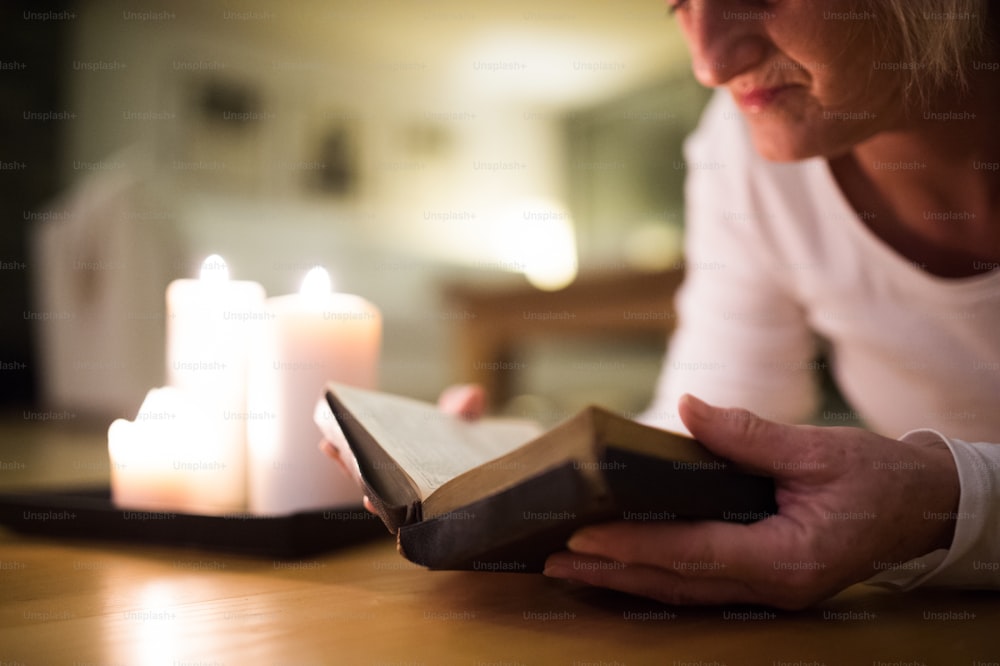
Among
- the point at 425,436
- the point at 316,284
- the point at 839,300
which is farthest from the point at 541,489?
the point at 839,300

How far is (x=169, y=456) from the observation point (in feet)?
1.99

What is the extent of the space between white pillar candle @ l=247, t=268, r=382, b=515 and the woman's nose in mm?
367

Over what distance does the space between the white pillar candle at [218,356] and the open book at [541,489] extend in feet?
0.58

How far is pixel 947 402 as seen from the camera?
0.85 m

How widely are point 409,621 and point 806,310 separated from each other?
777 millimetres

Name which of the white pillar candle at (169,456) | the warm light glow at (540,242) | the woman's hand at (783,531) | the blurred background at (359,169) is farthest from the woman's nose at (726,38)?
the warm light glow at (540,242)

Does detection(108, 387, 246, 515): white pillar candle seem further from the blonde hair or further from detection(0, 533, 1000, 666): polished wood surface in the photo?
the blonde hair

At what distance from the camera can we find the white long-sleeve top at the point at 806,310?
0.81 metres

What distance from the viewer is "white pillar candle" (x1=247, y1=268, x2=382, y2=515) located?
1.89ft

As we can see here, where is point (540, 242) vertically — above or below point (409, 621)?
above

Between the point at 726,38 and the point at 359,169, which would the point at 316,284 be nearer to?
the point at 726,38

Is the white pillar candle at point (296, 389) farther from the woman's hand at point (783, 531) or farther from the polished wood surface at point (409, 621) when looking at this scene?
the woman's hand at point (783, 531)

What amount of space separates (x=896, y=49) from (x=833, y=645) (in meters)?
0.52

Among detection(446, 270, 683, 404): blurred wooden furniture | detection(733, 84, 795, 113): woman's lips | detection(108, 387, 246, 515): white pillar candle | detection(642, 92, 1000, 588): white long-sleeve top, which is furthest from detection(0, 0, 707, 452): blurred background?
detection(108, 387, 246, 515): white pillar candle
